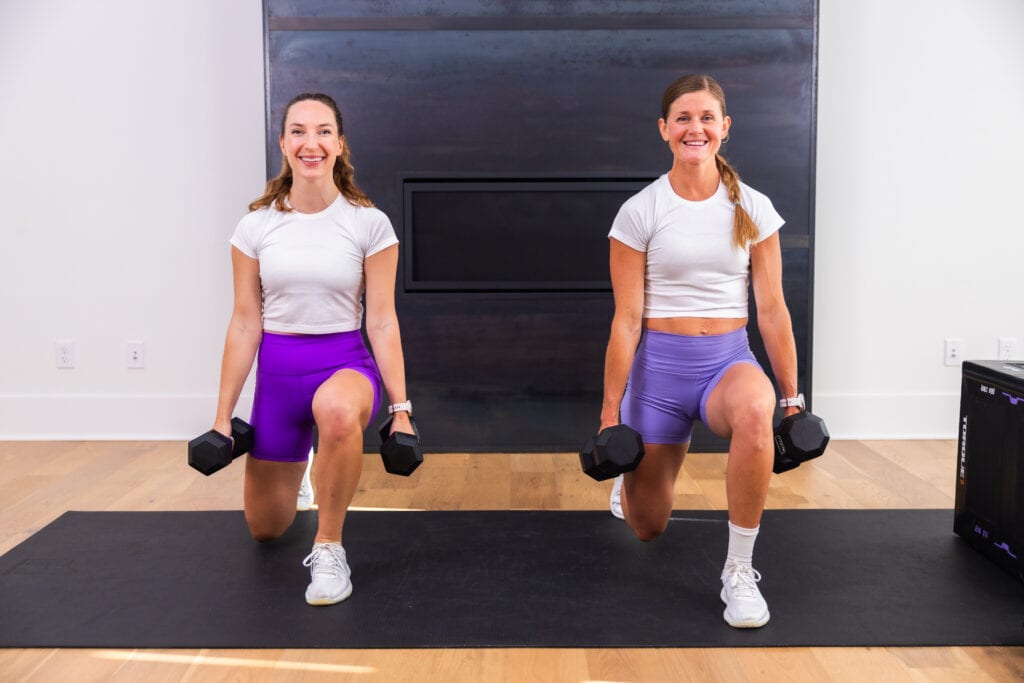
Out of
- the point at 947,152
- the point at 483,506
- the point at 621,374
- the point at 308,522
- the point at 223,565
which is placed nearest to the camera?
the point at 621,374

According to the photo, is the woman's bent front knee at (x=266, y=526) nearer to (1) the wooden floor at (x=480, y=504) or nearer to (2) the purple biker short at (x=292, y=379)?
(2) the purple biker short at (x=292, y=379)

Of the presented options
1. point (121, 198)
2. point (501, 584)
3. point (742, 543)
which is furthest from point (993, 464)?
point (121, 198)

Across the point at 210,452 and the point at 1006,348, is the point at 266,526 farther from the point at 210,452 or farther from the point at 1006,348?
the point at 1006,348

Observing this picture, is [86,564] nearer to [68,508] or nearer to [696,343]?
[68,508]

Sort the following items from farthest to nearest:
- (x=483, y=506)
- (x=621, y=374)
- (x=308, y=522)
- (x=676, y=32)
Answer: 1. (x=676, y=32)
2. (x=483, y=506)
3. (x=308, y=522)
4. (x=621, y=374)

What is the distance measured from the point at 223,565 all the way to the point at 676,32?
2494 millimetres

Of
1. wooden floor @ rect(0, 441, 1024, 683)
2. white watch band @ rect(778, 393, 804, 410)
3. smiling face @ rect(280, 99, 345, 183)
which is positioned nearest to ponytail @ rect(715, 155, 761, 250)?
white watch band @ rect(778, 393, 804, 410)

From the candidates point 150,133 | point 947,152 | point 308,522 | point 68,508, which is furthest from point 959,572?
point 150,133

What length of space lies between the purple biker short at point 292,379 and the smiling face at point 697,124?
928 millimetres

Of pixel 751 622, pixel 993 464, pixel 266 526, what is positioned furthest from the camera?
pixel 266 526

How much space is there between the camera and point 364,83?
344 centimetres

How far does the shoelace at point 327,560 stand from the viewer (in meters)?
2.04

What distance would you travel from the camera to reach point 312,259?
216cm

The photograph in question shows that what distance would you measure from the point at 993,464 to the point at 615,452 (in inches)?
40.5
